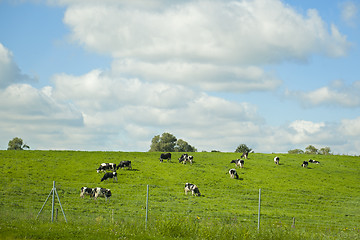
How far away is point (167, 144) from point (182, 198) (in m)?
75.3

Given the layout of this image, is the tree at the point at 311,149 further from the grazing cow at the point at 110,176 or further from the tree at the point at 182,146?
the grazing cow at the point at 110,176

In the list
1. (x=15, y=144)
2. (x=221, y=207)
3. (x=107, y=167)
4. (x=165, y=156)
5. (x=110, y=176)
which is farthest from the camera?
(x=15, y=144)

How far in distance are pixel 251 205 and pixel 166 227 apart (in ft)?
72.4

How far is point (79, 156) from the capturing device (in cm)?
5575

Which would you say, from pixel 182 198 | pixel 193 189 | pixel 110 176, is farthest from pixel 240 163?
pixel 110 176

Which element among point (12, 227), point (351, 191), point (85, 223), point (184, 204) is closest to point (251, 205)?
point (184, 204)

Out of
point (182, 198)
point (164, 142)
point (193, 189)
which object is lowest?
point (182, 198)

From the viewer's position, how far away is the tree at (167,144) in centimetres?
11300

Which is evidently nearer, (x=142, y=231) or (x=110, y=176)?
(x=142, y=231)

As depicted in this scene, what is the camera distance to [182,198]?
37969 millimetres

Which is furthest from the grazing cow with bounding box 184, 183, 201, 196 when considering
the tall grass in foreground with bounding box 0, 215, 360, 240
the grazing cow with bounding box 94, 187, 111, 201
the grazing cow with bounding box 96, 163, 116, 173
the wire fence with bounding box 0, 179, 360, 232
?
the tall grass in foreground with bounding box 0, 215, 360, 240

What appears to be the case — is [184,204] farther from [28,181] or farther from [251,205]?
[28,181]

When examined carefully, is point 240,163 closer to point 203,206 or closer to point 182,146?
point 203,206

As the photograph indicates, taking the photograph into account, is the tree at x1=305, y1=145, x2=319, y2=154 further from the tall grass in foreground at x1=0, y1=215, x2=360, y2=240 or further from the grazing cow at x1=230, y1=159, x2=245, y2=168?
the tall grass in foreground at x1=0, y1=215, x2=360, y2=240
